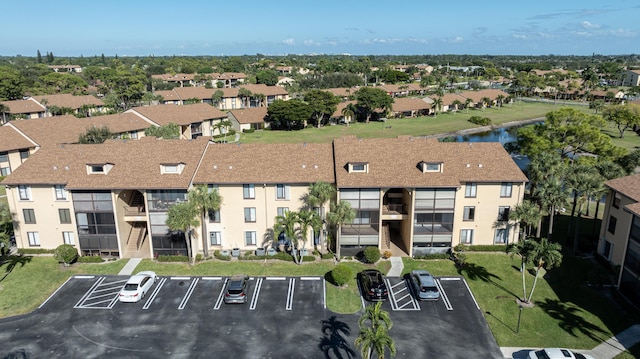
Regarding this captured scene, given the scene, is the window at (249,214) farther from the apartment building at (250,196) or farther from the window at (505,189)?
the window at (505,189)

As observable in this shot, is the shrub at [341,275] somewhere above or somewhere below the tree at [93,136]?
below

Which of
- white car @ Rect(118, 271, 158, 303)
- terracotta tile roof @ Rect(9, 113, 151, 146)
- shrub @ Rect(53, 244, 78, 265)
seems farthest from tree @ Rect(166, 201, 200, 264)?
terracotta tile roof @ Rect(9, 113, 151, 146)

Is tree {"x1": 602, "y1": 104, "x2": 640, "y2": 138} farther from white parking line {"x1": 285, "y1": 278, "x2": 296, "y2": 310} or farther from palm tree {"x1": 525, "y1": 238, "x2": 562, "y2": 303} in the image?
white parking line {"x1": 285, "y1": 278, "x2": 296, "y2": 310}

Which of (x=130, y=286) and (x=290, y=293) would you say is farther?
(x=290, y=293)

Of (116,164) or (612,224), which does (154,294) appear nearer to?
(116,164)

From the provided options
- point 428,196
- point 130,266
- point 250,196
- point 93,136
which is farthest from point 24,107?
point 428,196

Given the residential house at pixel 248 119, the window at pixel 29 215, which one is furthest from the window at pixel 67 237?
the residential house at pixel 248 119
